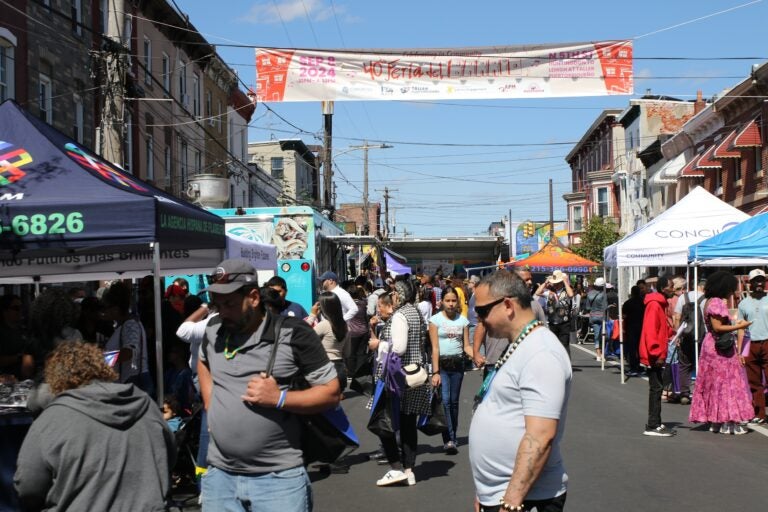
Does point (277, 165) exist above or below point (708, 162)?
above

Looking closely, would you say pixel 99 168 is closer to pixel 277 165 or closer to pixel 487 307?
pixel 487 307

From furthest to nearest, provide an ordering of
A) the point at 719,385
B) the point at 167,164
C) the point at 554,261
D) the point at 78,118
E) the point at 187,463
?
the point at 554,261 → the point at 167,164 → the point at 78,118 → the point at 719,385 → the point at 187,463

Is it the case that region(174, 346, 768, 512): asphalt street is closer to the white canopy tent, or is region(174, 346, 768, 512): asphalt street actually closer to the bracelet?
the bracelet

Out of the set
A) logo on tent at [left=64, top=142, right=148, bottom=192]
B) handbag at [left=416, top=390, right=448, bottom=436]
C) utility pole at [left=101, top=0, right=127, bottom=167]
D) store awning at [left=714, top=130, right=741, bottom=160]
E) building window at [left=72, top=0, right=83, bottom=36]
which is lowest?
handbag at [left=416, top=390, right=448, bottom=436]

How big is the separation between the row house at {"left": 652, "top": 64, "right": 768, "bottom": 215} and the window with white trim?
57.8 ft

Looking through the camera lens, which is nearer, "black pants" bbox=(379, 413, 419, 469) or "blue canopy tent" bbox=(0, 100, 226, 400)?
"blue canopy tent" bbox=(0, 100, 226, 400)

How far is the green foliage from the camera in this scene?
53094mm

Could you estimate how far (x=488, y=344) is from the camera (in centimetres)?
984

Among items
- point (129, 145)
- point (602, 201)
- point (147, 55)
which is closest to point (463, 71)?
point (129, 145)

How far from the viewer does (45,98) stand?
21375mm

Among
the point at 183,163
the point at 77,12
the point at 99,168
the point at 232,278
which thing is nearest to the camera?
the point at 232,278

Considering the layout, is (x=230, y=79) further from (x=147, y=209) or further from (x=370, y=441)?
(x=147, y=209)

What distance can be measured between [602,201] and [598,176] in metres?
1.68

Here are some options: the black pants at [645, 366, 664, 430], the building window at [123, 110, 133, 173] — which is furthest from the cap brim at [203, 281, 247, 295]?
the building window at [123, 110, 133, 173]
